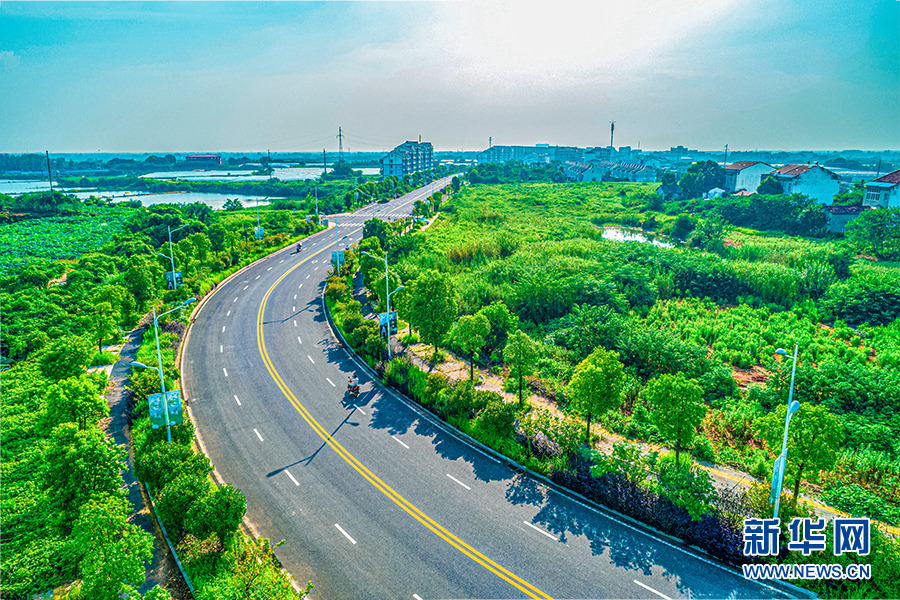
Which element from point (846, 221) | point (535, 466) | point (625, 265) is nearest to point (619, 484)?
point (535, 466)

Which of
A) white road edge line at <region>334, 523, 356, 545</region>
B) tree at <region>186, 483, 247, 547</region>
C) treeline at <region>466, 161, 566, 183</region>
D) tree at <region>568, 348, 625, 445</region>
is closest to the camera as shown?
tree at <region>186, 483, 247, 547</region>

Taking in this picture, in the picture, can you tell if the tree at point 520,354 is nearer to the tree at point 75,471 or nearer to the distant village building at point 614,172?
the tree at point 75,471

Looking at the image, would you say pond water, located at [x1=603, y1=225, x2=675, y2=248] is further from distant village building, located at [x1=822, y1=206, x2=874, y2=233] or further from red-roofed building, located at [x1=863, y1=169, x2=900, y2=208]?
red-roofed building, located at [x1=863, y1=169, x2=900, y2=208]

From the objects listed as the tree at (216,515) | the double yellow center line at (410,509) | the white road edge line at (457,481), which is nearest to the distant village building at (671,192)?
the double yellow center line at (410,509)

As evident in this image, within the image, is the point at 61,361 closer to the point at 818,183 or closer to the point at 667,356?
the point at 667,356

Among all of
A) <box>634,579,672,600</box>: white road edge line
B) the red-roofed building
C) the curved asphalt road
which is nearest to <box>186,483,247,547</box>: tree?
the curved asphalt road

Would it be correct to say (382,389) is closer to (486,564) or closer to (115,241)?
(486,564)

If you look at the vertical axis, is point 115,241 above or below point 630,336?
above
